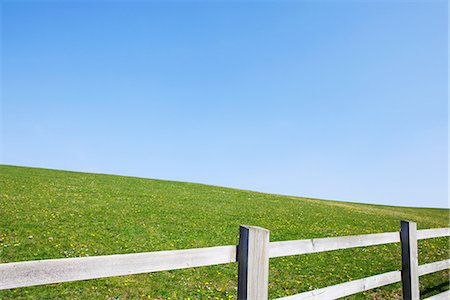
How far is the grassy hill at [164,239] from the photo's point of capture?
29.1ft

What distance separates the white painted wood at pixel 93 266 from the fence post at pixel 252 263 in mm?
272

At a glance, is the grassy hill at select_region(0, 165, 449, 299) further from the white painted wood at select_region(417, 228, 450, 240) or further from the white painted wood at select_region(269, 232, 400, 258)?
the white painted wood at select_region(269, 232, 400, 258)

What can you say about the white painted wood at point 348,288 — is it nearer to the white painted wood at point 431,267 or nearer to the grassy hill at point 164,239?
the white painted wood at point 431,267

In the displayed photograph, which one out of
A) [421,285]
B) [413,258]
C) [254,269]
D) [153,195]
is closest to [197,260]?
[254,269]

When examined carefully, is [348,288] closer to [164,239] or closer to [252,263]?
[252,263]

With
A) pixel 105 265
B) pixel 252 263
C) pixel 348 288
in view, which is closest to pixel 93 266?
pixel 105 265

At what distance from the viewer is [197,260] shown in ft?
10.9

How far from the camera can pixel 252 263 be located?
3.62 meters

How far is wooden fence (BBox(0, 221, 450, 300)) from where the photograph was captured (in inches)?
99.0

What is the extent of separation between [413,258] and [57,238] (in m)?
10.9

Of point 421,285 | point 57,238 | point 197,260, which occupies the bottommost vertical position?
point 421,285

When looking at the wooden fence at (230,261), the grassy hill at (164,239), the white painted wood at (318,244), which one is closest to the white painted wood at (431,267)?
the wooden fence at (230,261)

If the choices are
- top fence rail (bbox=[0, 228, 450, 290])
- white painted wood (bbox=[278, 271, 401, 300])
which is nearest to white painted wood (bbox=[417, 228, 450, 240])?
white painted wood (bbox=[278, 271, 401, 300])

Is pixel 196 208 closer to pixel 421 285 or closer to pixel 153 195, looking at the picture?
pixel 153 195
